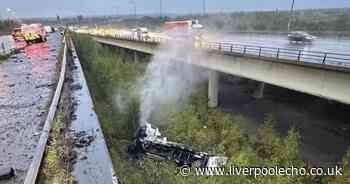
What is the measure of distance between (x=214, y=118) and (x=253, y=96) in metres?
13.5

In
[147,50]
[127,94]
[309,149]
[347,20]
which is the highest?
[347,20]

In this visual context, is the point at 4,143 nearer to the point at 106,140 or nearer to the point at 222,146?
the point at 106,140

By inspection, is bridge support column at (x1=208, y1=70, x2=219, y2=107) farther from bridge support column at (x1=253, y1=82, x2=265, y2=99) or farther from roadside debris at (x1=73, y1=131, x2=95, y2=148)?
roadside debris at (x1=73, y1=131, x2=95, y2=148)

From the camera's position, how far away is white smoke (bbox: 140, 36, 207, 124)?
114ft

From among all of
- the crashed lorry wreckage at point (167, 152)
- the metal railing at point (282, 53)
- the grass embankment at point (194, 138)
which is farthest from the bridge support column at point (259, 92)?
the crashed lorry wreckage at point (167, 152)

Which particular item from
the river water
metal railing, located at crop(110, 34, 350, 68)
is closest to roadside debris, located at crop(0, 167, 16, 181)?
metal railing, located at crop(110, 34, 350, 68)

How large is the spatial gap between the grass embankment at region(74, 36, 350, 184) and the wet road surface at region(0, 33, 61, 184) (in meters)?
5.66

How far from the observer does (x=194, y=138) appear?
25391 mm

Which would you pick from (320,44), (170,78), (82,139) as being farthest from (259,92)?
(82,139)

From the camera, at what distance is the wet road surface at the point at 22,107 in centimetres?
2144

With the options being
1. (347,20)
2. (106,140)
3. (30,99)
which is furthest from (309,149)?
(347,20)

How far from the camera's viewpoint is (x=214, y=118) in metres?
30.7

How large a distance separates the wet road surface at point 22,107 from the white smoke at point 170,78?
10.4 meters

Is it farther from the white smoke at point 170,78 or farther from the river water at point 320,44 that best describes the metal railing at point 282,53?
the white smoke at point 170,78
